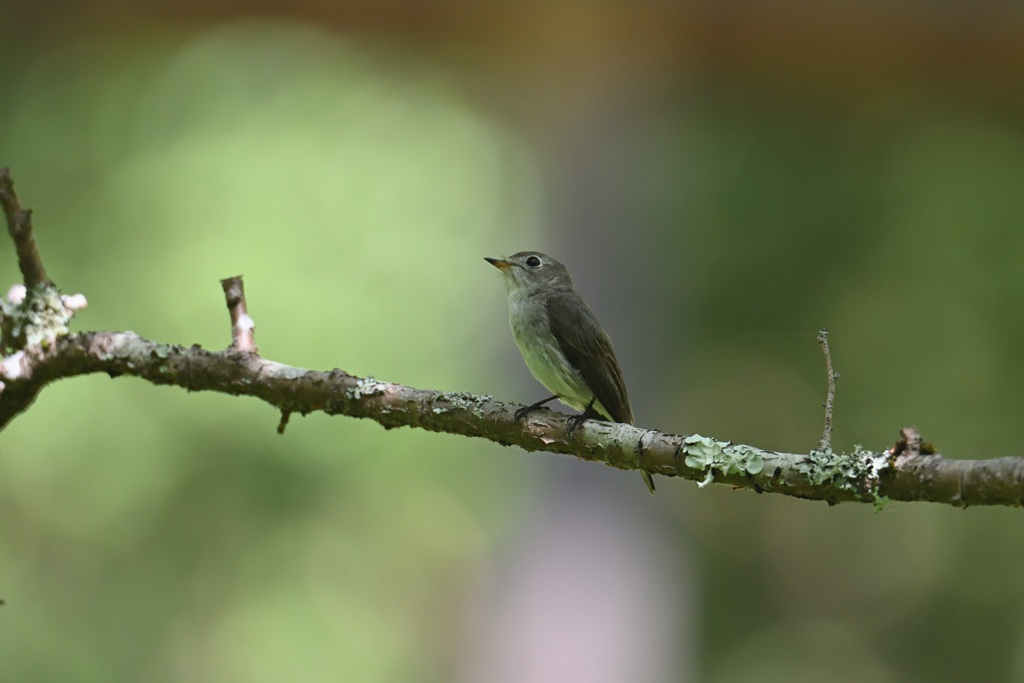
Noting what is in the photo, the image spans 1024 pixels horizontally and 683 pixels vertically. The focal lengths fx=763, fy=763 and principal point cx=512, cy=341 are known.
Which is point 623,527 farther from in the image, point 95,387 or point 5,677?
point 5,677

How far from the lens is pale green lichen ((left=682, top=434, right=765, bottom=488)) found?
1439 millimetres

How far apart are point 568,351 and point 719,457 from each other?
1136 millimetres

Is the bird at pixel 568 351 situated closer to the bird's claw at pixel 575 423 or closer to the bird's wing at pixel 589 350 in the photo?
the bird's wing at pixel 589 350

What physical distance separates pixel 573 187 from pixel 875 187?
6.98ft

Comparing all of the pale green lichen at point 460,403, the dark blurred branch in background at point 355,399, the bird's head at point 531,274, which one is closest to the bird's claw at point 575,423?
the dark blurred branch in background at point 355,399

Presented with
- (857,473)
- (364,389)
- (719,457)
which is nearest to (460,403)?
(364,389)

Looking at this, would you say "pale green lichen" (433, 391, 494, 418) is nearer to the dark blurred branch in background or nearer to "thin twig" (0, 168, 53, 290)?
the dark blurred branch in background

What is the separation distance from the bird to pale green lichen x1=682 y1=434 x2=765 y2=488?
87cm

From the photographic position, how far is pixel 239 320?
207 cm

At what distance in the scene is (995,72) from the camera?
529cm

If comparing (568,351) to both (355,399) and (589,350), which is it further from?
(355,399)

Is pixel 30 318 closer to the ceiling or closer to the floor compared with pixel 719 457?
closer to the ceiling

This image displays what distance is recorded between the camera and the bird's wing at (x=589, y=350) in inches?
99.5

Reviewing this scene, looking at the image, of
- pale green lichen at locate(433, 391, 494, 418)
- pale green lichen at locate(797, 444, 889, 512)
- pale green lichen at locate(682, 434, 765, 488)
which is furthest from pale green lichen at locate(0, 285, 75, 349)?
pale green lichen at locate(797, 444, 889, 512)
